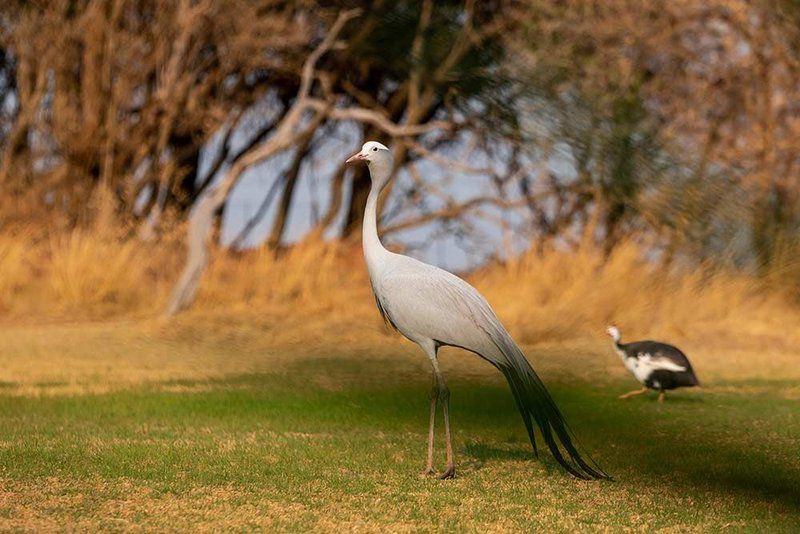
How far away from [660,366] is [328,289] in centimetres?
519

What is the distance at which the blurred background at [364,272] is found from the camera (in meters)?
4.53

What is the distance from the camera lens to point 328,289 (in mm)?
11711

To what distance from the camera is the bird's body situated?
7027mm

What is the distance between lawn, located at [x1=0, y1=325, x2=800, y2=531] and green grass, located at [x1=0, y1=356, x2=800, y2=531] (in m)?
0.01

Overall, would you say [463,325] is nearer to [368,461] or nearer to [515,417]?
[368,461]

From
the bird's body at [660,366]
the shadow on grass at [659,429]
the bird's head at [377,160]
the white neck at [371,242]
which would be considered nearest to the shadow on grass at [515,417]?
the shadow on grass at [659,429]

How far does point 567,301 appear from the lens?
35.2 feet

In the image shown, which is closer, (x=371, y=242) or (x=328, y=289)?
(x=371, y=242)

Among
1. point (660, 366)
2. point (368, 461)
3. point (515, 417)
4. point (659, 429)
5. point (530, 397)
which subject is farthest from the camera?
point (660, 366)

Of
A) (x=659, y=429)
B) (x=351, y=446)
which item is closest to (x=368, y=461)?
(x=351, y=446)

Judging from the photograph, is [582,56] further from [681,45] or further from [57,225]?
[57,225]

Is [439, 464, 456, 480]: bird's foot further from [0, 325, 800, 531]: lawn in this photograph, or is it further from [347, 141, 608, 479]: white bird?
[347, 141, 608, 479]: white bird

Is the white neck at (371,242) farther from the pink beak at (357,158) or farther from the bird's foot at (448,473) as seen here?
the bird's foot at (448,473)

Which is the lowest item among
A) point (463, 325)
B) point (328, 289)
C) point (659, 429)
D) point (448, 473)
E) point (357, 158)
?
point (448, 473)
